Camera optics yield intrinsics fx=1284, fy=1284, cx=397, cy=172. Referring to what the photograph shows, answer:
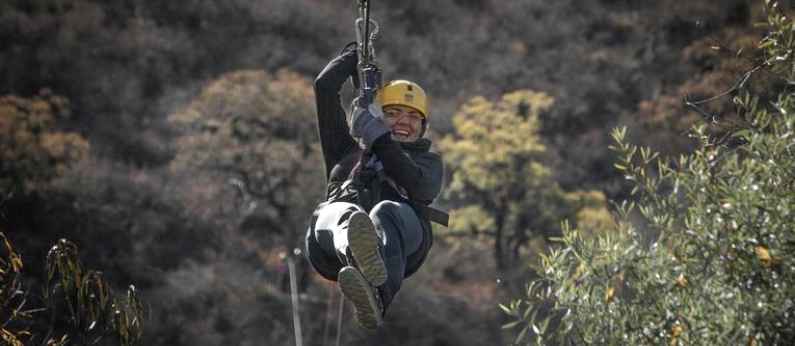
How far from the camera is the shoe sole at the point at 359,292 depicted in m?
5.90

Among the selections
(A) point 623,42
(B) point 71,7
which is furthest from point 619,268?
(A) point 623,42

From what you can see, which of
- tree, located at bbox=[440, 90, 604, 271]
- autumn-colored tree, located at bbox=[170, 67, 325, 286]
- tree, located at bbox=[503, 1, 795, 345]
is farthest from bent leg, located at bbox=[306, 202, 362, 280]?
tree, located at bbox=[440, 90, 604, 271]

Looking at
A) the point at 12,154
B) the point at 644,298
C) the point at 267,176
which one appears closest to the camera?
the point at 644,298

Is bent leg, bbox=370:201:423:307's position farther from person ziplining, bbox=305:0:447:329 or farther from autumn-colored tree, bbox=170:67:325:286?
autumn-colored tree, bbox=170:67:325:286

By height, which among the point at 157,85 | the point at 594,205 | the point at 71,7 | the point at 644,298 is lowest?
the point at 644,298

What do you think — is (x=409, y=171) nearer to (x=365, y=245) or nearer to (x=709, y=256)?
(x=365, y=245)

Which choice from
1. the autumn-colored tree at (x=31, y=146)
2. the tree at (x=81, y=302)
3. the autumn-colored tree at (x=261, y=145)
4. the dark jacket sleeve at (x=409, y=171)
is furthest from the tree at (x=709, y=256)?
the autumn-colored tree at (x=261, y=145)

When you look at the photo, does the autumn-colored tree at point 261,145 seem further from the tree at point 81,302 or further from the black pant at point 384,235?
the tree at point 81,302

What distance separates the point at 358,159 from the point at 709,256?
1975 millimetres

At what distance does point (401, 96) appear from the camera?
6.77 meters

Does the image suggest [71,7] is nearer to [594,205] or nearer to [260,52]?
[260,52]

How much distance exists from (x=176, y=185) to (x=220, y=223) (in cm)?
123

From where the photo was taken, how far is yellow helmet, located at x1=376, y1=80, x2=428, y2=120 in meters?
6.77

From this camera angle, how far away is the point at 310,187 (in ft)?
80.0
